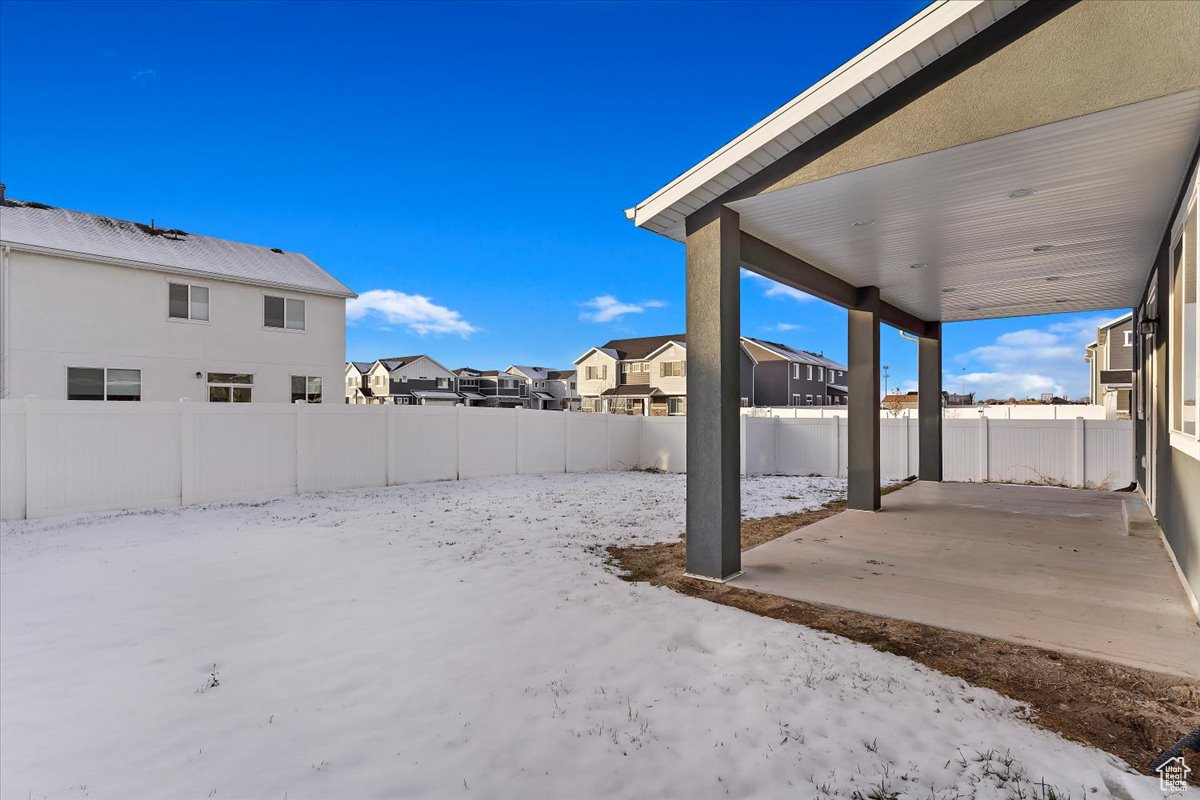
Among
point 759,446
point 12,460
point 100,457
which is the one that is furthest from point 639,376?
point 12,460

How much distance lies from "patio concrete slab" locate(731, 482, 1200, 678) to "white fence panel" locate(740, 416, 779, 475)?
16.8 ft

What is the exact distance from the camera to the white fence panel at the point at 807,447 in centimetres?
1330

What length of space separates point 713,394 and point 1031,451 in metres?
10.2

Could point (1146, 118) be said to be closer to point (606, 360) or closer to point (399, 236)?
point (399, 236)

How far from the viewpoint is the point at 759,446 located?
1377 cm

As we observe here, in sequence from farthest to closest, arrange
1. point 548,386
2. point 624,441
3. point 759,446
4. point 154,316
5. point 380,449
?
point 548,386 → point 624,441 → point 154,316 → point 759,446 → point 380,449

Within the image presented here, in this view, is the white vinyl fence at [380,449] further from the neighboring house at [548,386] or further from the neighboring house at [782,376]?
the neighboring house at [548,386]

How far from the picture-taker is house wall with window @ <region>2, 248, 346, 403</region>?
12.5m

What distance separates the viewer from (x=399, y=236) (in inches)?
980

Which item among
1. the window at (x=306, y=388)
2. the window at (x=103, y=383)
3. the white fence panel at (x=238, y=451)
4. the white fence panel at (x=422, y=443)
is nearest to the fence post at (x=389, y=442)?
the white fence panel at (x=422, y=443)

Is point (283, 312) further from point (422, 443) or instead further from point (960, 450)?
point (960, 450)

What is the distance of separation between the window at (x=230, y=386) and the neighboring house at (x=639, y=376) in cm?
2354

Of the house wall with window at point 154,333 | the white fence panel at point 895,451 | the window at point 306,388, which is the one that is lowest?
the white fence panel at point 895,451

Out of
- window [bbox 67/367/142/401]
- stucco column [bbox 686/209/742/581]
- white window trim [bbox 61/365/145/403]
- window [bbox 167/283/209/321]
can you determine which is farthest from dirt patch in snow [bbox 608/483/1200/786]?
window [bbox 167/283/209/321]
